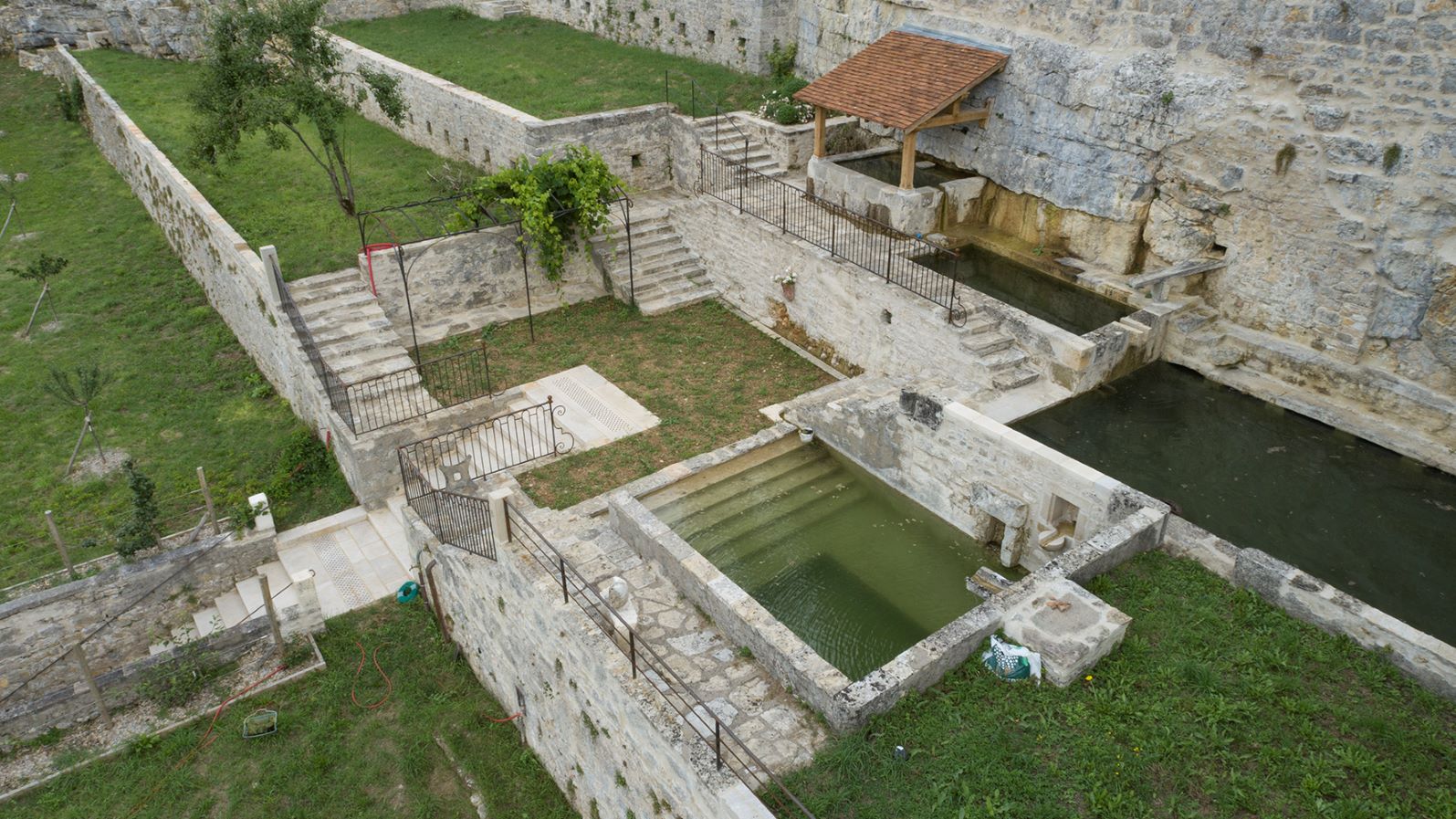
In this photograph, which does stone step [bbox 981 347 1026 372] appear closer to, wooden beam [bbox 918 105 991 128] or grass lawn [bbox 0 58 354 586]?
wooden beam [bbox 918 105 991 128]

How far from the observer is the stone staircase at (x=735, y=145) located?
17000mm

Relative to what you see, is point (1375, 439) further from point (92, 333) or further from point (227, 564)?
point (92, 333)

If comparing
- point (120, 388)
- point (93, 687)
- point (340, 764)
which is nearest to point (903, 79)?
point (340, 764)

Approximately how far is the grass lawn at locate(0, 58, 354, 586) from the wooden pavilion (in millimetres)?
9052

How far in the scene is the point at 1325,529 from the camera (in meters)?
9.65

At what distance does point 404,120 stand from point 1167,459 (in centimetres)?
1663

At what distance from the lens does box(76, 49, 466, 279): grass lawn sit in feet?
50.3

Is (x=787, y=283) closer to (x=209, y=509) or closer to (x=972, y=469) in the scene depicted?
(x=972, y=469)

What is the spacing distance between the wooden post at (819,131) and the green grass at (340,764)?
10.2 metres

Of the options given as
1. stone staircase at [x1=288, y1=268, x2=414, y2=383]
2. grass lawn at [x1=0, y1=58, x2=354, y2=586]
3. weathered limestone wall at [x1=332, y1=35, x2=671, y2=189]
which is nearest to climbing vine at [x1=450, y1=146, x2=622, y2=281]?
weathered limestone wall at [x1=332, y1=35, x2=671, y2=189]

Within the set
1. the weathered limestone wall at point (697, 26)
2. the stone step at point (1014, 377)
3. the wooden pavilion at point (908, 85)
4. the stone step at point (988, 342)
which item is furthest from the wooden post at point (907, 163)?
the weathered limestone wall at point (697, 26)

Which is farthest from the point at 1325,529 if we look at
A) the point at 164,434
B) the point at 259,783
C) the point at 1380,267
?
the point at 164,434

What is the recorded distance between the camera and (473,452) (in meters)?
12.1

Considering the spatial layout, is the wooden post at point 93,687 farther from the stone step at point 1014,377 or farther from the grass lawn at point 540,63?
the grass lawn at point 540,63
